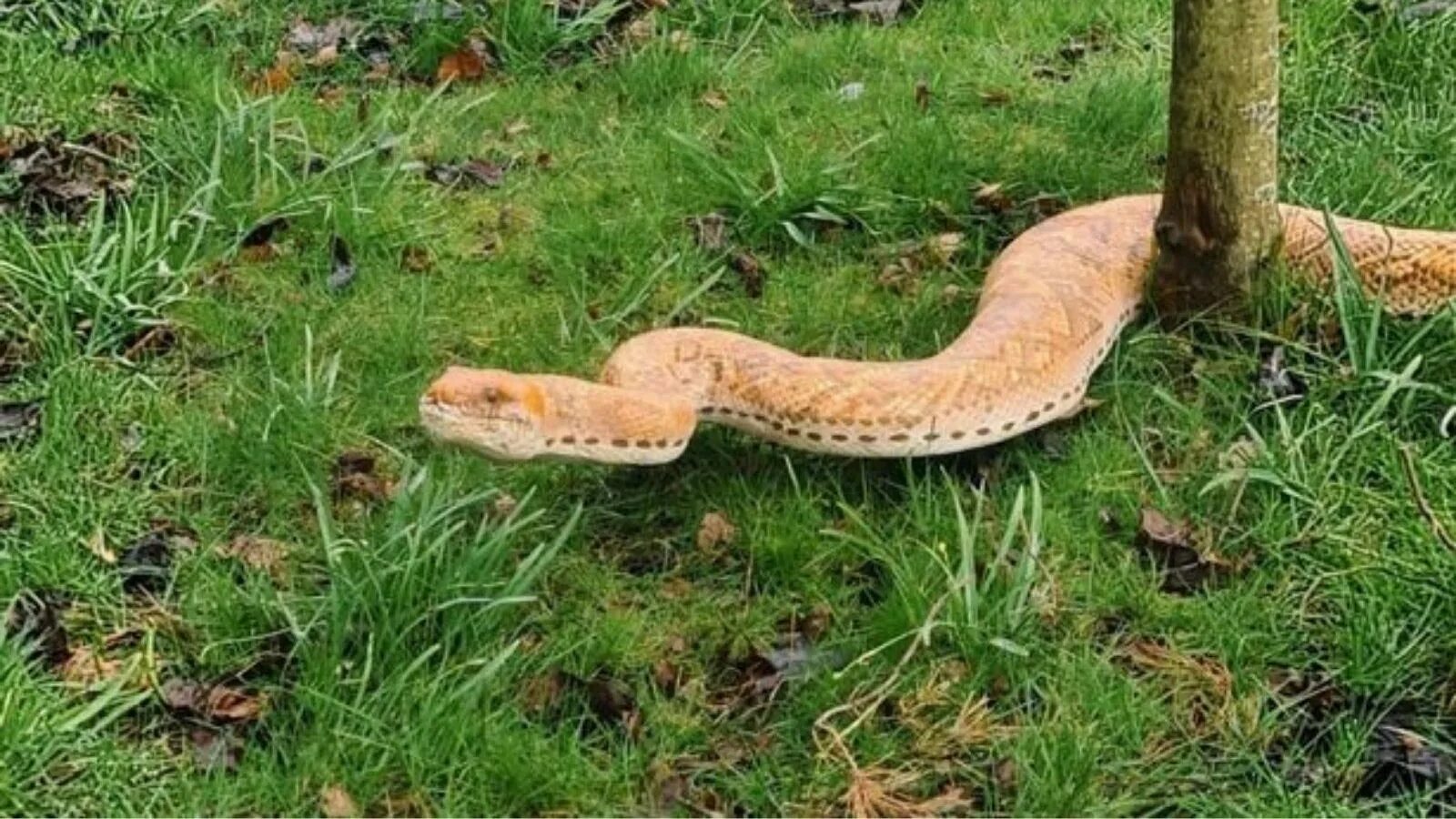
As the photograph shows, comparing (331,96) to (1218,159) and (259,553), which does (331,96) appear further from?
(1218,159)

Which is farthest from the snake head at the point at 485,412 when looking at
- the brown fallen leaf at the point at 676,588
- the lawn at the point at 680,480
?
the brown fallen leaf at the point at 676,588

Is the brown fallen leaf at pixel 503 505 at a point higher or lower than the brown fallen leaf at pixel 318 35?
higher

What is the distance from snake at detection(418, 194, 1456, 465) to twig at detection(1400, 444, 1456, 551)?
2.09 feet

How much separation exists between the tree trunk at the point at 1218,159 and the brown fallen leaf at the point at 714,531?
54.0 inches

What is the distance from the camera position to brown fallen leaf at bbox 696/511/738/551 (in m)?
4.27

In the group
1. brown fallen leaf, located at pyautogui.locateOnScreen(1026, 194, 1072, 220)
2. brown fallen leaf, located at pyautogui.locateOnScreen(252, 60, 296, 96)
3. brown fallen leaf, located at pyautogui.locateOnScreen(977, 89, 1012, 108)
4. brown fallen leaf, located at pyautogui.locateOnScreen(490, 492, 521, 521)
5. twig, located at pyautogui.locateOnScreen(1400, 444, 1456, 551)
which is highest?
twig, located at pyautogui.locateOnScreen(1400, 444, 1456, 551)

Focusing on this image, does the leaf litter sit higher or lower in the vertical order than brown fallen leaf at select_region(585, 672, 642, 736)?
lower

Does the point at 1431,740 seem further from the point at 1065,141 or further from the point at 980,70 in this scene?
the point at 980,70

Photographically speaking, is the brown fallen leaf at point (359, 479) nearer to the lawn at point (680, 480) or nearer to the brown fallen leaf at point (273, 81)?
the lawn at point (680, 480)

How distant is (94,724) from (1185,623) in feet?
7.18

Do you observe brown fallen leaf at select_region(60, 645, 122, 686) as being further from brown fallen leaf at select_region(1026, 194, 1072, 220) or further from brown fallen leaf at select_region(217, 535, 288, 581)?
brown fallen leaf at select_region(1026, 194, 1072, 220)

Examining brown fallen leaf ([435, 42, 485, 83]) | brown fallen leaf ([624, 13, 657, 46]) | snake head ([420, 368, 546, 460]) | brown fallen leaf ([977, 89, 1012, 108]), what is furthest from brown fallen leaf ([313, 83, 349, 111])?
snake head ([420, 368, 546, 460])

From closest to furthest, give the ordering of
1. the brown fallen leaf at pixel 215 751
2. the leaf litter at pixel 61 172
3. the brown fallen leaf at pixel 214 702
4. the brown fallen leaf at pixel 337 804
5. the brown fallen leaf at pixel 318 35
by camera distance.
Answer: the brown fallen leaf at pixel 337 804, the brown fallen leaf at pixel 215 751, the brown fallen leaf at pixel 214 702, the leaf litter at pixel 61 172, the brown fallen leaf at pixel 318 35

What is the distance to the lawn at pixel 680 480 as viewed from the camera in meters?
3.67
